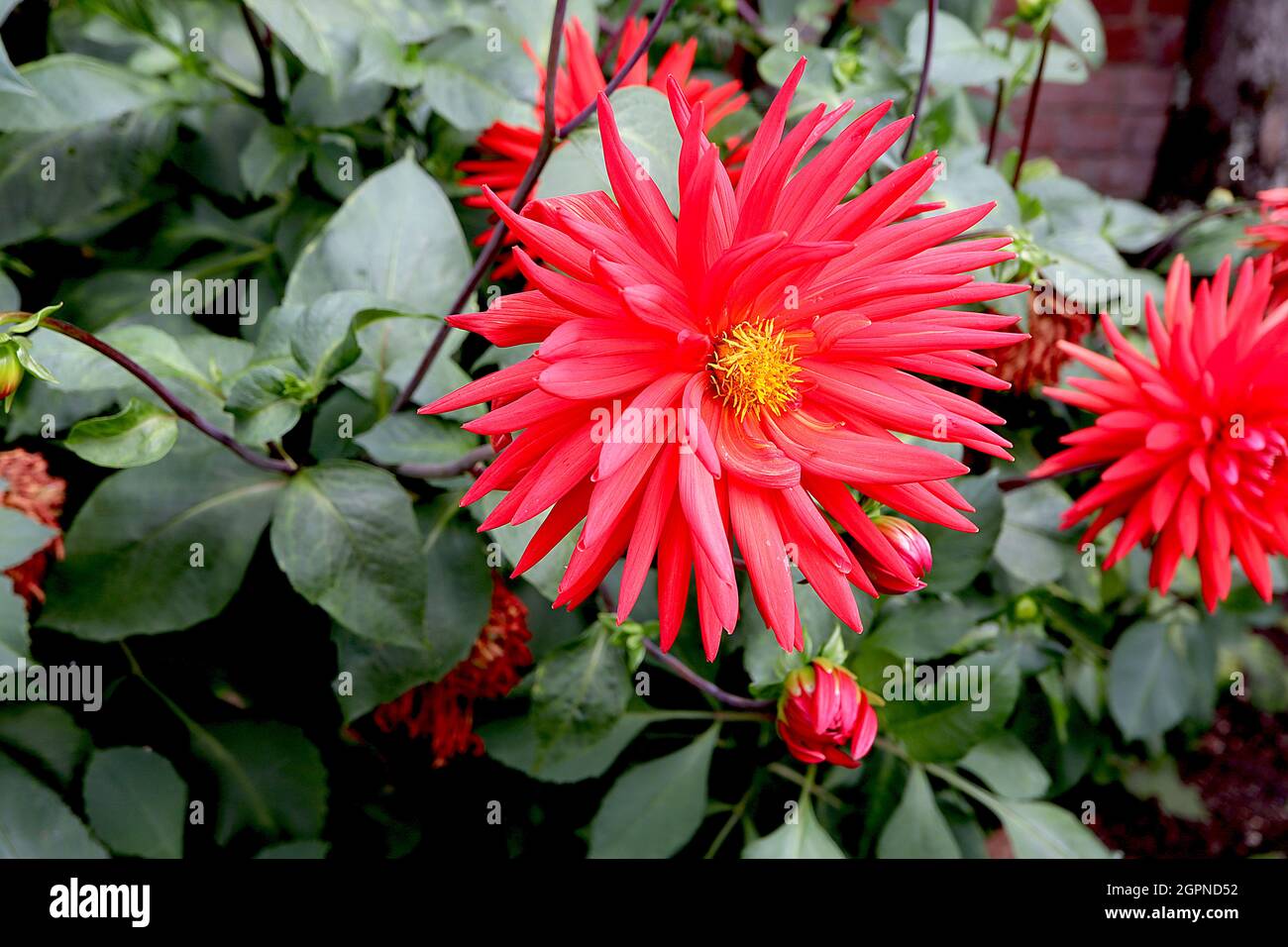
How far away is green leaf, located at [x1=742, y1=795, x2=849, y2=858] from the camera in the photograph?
752 mm

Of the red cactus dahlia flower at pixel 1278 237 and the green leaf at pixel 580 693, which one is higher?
the red cactus dahlia flower at pixel 1278 237

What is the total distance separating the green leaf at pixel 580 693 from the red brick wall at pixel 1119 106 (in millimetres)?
1601

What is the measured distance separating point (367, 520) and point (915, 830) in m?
0.54

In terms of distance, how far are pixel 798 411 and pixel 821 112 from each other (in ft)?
0.49

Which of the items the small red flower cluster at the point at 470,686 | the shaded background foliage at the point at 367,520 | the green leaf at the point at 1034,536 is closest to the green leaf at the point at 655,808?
the shaded background foliage at the point at 367,520

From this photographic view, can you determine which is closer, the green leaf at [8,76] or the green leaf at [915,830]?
the green leaf at [8,76]

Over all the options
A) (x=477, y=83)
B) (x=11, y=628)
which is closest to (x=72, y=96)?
(x=477, y=83)

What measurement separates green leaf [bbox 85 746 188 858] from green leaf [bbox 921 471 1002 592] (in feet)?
2.05

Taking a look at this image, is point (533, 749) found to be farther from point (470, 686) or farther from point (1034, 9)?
point (1034, 9)

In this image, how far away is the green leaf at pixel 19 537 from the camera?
60cm

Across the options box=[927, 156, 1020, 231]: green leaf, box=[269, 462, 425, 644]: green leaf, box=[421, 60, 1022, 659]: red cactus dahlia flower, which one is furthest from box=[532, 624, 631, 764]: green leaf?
box=[927, 156, 1020, 231]: green leaf

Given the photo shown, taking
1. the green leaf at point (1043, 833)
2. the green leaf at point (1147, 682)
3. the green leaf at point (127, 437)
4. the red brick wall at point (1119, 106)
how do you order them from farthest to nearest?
1. the red brick wall at point (1119, 106)
2. the green leaf at point (1147, 682)
3. the green leaf at point (1043, 833)
4. the green leaf at point (127, 437)

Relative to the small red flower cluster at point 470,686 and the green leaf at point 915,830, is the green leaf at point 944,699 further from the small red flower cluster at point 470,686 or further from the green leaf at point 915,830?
the small red flower cluster at point 470,686

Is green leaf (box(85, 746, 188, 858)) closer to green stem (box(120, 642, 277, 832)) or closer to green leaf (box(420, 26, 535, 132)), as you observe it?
green stem (box(120, 642, 277, 832))
